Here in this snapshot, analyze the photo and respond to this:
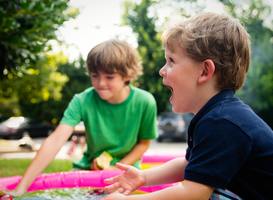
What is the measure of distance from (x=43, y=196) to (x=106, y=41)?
4.23ft

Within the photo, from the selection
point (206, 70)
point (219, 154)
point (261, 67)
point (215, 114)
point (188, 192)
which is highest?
point (206, 70)

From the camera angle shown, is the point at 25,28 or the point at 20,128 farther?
Answer: the point at 20,128

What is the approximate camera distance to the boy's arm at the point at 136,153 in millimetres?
2859

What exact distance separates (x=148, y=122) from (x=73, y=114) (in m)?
0.53

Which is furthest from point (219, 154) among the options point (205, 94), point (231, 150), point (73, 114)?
point (73, 114)

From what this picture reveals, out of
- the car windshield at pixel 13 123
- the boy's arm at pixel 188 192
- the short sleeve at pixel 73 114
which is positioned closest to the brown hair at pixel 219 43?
the boy's arm at pixel 188 192

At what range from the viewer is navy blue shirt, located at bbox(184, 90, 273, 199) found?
1279 millimetres

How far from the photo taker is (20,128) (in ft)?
65.9

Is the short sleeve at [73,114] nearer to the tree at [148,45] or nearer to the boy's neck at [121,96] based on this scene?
the boy's neck at [121,96]

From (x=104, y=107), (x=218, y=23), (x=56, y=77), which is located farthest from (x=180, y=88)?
(x=56, y=77)

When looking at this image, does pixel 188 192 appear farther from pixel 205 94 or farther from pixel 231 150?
pixel 205 94

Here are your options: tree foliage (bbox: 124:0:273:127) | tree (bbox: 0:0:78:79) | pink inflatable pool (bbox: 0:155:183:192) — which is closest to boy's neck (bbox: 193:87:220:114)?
pink inflatable pool (bbox: 0:155:183:192)

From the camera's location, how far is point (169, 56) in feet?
5.00

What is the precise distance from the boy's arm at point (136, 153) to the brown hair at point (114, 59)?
46 centimetres
